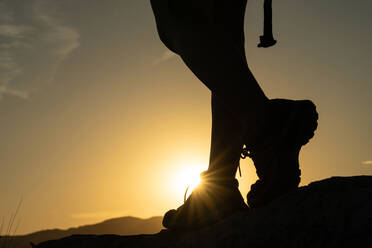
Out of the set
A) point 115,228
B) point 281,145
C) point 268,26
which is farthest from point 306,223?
point 115,228

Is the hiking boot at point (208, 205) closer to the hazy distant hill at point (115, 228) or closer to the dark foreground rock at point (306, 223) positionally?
the dark foreground rock at point (306, 223)

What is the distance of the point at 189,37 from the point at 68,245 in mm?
1442

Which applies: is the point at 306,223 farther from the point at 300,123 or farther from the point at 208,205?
the point at 208,205

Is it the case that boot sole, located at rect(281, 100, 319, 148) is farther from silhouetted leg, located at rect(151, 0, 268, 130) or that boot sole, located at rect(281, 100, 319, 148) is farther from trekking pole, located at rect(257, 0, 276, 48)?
trekking pole, located at rect(257, 0, 276, 48)

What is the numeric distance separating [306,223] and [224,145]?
2.41 ft

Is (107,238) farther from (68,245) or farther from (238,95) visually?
(238,95)

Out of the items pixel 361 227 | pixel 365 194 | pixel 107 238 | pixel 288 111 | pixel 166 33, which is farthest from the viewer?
pixel 107 238

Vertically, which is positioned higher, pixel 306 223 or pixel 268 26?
pixel 268 26

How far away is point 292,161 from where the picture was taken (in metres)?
1.82

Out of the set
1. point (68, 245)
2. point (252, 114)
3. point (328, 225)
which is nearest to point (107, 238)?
point (68, 245)

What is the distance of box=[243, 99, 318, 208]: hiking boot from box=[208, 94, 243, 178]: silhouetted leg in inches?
9.4

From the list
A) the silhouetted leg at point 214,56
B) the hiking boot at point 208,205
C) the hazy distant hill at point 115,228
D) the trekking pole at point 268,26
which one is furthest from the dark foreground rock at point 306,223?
the hazy distant hill at point 115,228

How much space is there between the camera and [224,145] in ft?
7.07

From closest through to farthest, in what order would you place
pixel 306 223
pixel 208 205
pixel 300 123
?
pixel 306 223 → pixel 300 123 → pixel 208 205
